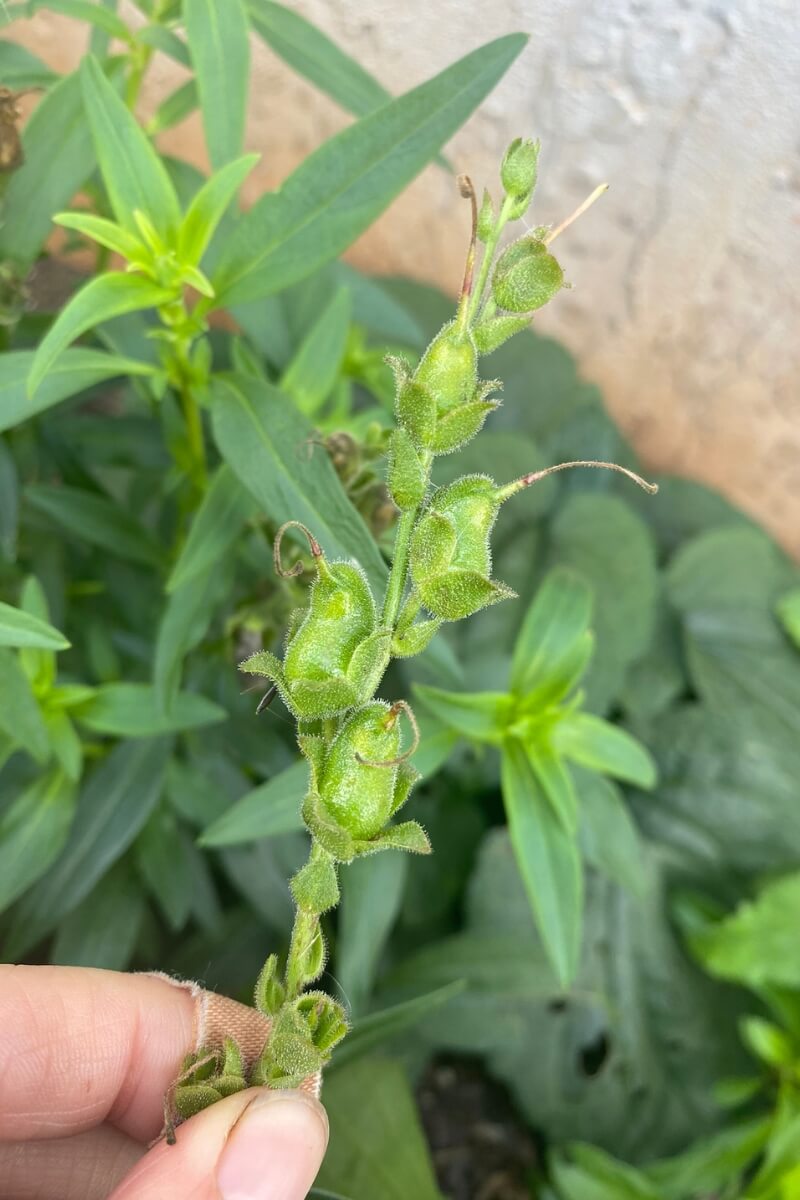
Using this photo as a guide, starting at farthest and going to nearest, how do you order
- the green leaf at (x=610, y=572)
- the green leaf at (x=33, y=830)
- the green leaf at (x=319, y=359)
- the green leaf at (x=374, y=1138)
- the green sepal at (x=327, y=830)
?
the green leaf at (x=610, y=572) < the green leaf at (x=374, y=1138) < the green leaf at (x=319, y=359) < the green leaf at (x=33, y=830) < the green sepal at (x=327, y=830)

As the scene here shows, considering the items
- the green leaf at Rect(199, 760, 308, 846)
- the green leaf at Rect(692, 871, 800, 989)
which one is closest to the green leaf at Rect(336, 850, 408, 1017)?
the green leaf at Rect(199, 760, 308, 846)

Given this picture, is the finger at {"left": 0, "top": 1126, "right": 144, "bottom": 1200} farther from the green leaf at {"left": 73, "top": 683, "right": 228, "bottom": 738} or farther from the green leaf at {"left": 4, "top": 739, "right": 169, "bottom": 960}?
the green leaf at {"left": 73, "top": 683, "right": 228, "bottom": 738}

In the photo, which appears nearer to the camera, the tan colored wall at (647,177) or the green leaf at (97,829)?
the green leaf at (97,829)

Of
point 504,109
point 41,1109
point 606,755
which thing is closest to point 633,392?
point 504,109

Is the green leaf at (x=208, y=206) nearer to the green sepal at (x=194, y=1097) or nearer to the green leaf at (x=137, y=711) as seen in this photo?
the green leaf at (x=137, y=711)

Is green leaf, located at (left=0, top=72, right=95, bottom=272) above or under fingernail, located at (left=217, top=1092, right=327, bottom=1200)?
above

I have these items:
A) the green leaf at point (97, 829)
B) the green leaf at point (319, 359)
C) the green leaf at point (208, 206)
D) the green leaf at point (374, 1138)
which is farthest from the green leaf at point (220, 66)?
the green leaf at point (374, 1138)
